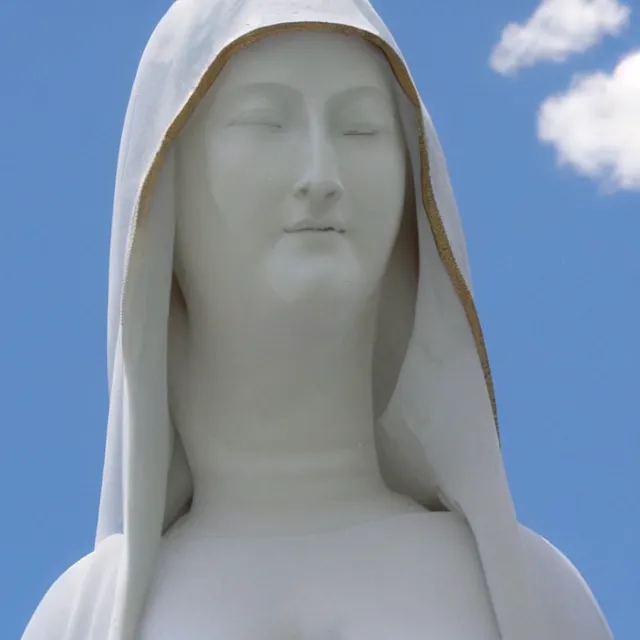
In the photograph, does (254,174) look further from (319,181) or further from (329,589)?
(329,589)

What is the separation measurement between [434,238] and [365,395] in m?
0.35

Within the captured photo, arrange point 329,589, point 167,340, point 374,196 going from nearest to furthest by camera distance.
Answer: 1. point 329,589
2. point 374,196
3. point 167,340

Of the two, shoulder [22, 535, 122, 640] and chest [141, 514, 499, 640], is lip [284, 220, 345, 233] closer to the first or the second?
chest [141, 514, 499, 640]

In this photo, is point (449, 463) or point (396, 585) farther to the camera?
point (449, 463)

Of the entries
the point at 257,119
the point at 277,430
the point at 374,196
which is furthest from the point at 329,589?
the point at 257,119

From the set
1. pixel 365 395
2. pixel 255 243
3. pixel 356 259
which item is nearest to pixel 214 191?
pixel 255 243

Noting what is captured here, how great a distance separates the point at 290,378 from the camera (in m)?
2.74

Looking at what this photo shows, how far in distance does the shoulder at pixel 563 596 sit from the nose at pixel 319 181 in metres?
0.74

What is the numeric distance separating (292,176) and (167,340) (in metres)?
0.45

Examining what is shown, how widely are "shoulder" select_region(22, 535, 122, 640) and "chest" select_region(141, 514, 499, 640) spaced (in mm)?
135

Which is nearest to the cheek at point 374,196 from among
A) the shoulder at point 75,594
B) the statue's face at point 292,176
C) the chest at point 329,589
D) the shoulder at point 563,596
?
the statue's face at point 292,176

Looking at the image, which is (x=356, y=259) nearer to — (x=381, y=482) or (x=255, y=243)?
(x=255, y=243)

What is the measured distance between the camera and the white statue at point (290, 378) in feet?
8.43

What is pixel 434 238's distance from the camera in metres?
2.74
